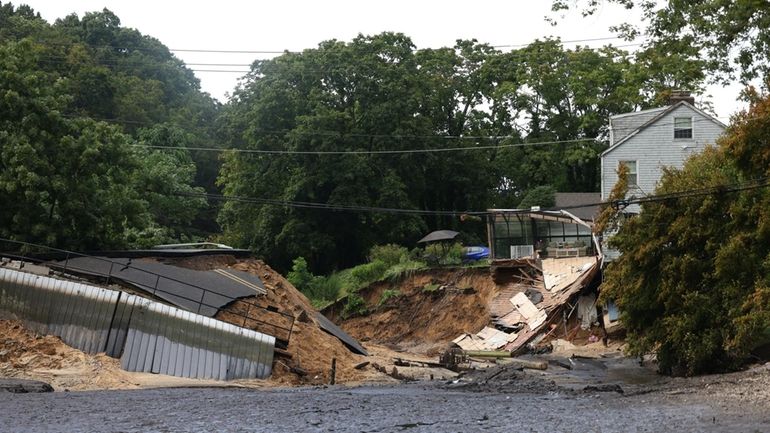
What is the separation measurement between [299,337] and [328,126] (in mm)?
30841

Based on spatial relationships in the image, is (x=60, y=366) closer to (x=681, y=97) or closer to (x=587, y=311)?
(x=587, y=311)

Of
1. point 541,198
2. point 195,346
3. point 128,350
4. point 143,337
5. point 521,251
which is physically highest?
point 541,198

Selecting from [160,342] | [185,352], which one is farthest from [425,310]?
[160,342]

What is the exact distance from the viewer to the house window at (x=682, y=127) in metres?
55.9

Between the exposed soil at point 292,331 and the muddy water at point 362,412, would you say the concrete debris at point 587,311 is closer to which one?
the exposed soil at point 292,331

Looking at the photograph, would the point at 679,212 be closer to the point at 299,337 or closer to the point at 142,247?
the point at 299,337

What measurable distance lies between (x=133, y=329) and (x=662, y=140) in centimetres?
3374

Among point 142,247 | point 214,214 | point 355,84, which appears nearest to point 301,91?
point 355,84

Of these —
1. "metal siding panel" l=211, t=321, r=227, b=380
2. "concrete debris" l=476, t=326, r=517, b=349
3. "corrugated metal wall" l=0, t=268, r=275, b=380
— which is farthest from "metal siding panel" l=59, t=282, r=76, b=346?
"concrete debris" l=476, t=326, r=517, b=349

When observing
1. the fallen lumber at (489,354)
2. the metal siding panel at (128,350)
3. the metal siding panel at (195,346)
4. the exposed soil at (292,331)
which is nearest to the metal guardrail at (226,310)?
the exposed soil at (292,331)

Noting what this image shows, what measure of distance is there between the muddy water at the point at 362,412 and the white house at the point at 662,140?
29660mm

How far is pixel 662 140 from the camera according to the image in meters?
56.3

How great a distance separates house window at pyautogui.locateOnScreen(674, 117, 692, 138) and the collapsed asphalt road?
1112 inches

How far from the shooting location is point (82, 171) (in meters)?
41.2
